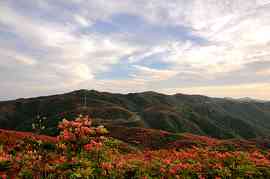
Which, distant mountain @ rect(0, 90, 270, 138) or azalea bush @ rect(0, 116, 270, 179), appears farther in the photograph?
distant mountain @ rect(0, 90, 270, 138)

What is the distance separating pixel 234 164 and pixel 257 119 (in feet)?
490

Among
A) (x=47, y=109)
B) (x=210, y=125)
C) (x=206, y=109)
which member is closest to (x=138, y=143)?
(x=210, y=125)

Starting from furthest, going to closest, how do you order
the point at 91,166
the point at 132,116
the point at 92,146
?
the point at 132,116
the point at 91,166
the point at 92,146

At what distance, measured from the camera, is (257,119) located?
14138 centimetres

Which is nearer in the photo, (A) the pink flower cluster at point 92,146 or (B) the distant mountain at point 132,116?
(A) the pink flower cluster at point 92,146

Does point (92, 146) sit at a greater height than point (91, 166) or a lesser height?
greater

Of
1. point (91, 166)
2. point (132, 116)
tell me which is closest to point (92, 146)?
point (91, 166)

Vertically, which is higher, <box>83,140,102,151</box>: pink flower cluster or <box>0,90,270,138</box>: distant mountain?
<box>83,140,102,151</box>: pink flower cluster

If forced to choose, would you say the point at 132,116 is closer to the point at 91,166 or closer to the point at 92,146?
the point at 91,166

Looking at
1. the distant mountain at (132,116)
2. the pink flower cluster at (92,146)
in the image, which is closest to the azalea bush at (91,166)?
the pink flower cluster at (92,146)

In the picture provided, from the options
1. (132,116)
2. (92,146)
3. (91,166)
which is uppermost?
(92,146)

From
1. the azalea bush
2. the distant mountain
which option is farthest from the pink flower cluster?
the distant mountain

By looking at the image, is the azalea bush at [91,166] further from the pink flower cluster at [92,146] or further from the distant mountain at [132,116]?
the distant mountain at [132,116]

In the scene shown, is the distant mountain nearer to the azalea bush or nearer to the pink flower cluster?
the azalea bush
